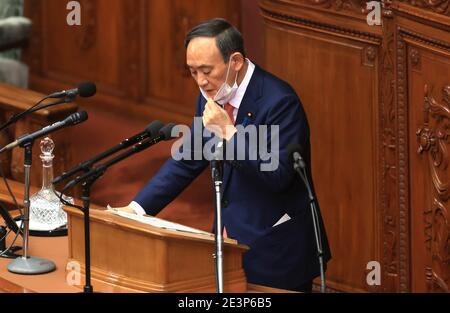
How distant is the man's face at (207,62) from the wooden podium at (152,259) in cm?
63

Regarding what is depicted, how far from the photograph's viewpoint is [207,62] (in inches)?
177

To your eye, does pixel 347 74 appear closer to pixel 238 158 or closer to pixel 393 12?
pixel 393 12

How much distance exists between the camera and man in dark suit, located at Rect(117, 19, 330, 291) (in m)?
4.50

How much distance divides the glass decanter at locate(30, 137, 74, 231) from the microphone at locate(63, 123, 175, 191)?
1005 millimetres

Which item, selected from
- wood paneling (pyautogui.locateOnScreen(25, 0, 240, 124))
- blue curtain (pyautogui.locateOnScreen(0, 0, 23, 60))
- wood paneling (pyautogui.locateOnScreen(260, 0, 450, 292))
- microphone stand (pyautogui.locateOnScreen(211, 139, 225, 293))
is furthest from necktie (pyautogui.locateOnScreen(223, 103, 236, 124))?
blue curtain (pyautogui.locateOnScreen(0, 0, 23, 60))

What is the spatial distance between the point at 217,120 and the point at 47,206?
0.98m

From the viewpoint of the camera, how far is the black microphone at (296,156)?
3.83m

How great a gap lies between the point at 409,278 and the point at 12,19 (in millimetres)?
3736

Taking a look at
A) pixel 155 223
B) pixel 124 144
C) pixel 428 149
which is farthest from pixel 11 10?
pixel 124 144

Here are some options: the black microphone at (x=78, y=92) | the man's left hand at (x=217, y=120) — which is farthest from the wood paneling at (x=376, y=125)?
the black microphone at (x=78, y=92)

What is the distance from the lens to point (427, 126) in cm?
585

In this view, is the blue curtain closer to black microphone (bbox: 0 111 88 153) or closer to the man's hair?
the man's hair

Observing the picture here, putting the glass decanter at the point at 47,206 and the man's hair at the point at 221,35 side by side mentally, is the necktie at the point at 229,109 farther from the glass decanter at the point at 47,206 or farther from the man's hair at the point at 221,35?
the glass decanter at the point at 47,206

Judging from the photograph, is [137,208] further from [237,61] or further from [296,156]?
[296,156]
